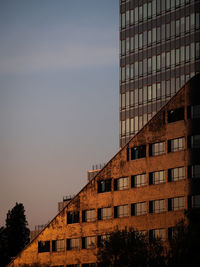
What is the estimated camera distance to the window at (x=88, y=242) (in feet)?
381

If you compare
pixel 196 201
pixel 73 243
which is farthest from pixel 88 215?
pixel 196 201

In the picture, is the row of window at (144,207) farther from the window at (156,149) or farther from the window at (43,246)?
the window at (43,246)

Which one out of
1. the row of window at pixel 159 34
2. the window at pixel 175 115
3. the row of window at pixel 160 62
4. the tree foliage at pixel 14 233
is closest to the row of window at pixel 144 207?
the window at pixel 175 115

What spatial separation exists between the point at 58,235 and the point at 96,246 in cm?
994

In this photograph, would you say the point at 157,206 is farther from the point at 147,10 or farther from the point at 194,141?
the point at 147,10

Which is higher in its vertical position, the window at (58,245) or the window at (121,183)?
the window at (121,183)

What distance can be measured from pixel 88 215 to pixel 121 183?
8.78m

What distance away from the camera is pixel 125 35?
16512 cm

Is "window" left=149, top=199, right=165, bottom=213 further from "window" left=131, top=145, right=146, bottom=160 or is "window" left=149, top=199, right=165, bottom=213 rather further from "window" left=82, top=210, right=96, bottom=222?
"window" left=82, top=210, right=96, bottom=222

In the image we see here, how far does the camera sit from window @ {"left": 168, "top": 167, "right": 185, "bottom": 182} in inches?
4154

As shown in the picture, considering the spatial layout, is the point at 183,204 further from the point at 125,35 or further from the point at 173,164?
the point at 125,35

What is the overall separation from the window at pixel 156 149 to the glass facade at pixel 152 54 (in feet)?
132

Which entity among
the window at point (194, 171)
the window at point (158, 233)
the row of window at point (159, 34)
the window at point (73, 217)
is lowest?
the window at point (158, 233)

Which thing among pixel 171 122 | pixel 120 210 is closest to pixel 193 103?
pixel 171 122
